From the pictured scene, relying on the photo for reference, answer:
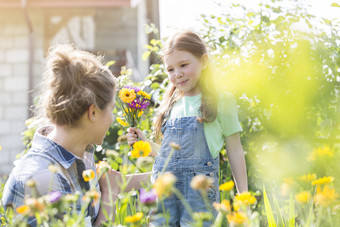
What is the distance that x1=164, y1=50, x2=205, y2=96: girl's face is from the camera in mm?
1863

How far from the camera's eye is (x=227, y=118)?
1.83 metres

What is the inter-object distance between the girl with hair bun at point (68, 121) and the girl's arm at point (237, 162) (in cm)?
60

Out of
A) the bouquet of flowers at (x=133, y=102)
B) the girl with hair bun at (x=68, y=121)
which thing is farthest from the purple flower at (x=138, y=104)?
the girl with hair bun at (x=68, y=121)

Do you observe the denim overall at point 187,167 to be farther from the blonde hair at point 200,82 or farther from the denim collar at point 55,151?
the denim collar at point 55,151

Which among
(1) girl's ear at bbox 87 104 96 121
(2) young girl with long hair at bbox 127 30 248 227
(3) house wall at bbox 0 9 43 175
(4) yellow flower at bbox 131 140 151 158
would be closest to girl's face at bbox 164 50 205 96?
(2) young girl with long hair at bbox 127 30 248 227

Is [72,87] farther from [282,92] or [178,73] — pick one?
[282,92]

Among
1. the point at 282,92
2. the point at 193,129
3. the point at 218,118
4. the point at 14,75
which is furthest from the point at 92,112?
the point at 14,75

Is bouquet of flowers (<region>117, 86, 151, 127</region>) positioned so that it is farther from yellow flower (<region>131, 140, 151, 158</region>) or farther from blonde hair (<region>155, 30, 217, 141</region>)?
yellow flower (<region>131, 140, 151, 158</region>)

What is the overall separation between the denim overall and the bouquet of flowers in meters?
0.20

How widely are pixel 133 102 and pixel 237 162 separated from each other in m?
0.57

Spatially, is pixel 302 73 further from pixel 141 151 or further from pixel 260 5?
pixel 141 151

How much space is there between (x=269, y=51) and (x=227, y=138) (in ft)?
2.46

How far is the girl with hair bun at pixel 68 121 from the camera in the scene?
146cm

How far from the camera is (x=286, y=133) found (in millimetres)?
2254
